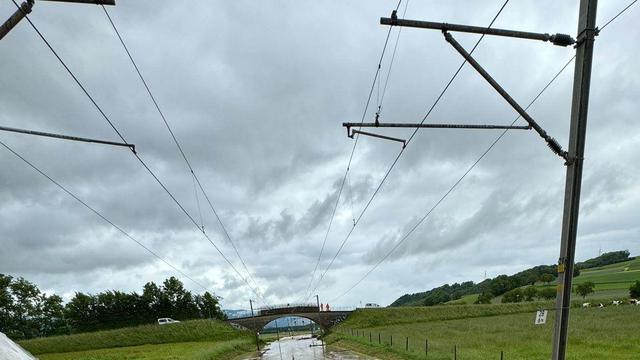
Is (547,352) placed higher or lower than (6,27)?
lower

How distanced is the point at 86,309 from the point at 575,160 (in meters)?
117

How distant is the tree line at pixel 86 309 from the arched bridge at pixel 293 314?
23.8 m

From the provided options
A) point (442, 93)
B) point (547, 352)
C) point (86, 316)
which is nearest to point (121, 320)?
point (86, 316)

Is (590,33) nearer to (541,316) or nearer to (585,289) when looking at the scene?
(541,316)

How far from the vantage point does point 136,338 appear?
76.8 meters

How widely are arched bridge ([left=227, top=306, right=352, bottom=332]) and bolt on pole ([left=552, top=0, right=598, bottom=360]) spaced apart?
85.3 metres

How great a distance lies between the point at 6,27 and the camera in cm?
682

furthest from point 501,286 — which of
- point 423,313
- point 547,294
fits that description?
point 423,313

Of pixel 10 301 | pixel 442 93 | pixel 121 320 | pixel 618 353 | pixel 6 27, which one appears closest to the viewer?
pixel 6 27

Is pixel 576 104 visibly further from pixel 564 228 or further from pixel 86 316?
pixel 86 316

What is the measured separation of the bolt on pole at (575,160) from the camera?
9531 millimetres

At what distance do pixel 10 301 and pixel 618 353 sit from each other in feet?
367

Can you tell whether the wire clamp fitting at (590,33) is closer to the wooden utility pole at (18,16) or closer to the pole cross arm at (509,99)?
the pole cross arm at (509,99)

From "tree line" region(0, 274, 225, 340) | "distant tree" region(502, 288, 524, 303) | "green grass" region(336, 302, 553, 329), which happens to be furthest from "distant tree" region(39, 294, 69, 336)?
"distant tree" region(502, 288, 524, 303)
